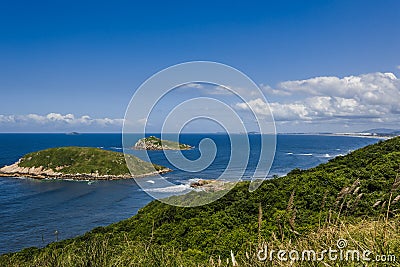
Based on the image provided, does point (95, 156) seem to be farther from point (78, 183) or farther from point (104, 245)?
point (104, 245)

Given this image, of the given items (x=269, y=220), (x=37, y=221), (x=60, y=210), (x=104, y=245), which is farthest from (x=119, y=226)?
(x=60, y=210)

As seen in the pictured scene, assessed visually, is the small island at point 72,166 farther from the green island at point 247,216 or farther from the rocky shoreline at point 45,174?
the green island at point 247,216

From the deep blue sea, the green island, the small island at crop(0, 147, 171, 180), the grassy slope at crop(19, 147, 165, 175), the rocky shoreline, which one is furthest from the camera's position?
the grassy slope at crop(19, 147, 165, 175)

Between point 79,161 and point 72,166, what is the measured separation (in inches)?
123

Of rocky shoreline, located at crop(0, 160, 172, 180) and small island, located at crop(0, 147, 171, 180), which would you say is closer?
rocky shoreline, located at crop(0, 160, 172, 180)

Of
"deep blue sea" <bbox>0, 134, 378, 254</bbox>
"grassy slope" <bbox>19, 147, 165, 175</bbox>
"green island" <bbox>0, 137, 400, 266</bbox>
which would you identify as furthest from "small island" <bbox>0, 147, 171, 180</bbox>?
"green island" <bbox>0, 137, 400, 266</bbox>

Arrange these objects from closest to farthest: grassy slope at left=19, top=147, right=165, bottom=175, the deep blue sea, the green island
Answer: the green island, the deep blue sea, grassy slope at left=19, top=147, right=165, bottom=175

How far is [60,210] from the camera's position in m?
51.1

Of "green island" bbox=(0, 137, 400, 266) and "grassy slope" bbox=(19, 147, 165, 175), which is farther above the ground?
"green island" bbox=(0, 137, 400, 266)

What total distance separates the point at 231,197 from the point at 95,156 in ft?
267

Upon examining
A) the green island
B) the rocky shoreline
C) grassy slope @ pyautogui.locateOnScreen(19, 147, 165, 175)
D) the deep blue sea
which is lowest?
the deep blue sea

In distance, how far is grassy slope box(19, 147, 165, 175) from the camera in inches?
3457

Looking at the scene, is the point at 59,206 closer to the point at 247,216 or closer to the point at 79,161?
the point at 79,161

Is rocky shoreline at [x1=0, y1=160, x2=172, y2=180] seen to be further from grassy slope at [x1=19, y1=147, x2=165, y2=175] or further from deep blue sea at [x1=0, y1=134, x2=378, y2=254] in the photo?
deep blue sea at [x1=0, y1=134, x2=378, y2=254]
